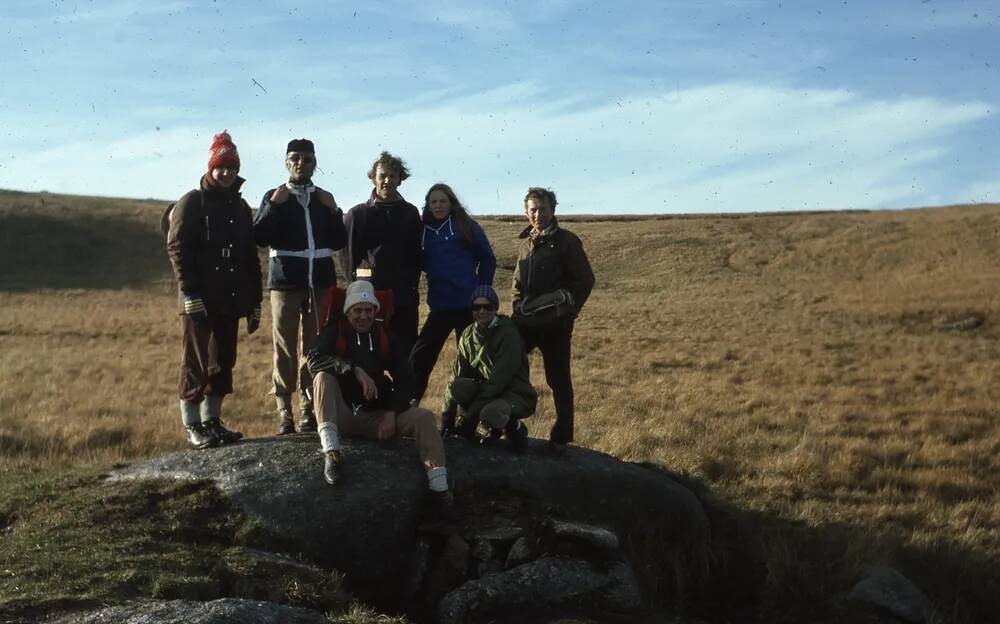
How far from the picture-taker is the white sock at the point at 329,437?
7.86m

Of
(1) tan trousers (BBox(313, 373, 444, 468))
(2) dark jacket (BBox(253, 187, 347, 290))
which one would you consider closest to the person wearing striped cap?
(2) dark jacket (BBox(253, 187, 347, 290))

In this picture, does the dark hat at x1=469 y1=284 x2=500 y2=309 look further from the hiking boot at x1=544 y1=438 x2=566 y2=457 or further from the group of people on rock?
the hiking boot at x1=544 y1=438 x2=566 y2=457

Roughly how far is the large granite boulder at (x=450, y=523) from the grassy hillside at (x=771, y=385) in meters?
1.51

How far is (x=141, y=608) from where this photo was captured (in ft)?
18.3

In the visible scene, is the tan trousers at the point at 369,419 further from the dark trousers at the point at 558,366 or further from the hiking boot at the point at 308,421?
the dark trousers at the point at 558,366

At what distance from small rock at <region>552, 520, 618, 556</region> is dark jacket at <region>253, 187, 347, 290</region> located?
3.05 metres

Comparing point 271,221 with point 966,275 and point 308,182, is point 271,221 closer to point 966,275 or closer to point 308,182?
point 308,182

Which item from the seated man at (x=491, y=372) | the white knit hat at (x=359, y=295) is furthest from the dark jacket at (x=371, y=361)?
the seated man at (x=491, y=372)

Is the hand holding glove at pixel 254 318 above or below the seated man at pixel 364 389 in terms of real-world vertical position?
above

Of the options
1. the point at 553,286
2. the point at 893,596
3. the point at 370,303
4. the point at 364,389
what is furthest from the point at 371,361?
the point at 893,596

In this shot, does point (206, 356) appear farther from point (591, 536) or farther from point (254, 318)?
point (591, 536)

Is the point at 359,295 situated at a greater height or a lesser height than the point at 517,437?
greater

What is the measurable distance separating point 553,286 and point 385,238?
4.99 feet

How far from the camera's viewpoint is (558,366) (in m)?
9.12
